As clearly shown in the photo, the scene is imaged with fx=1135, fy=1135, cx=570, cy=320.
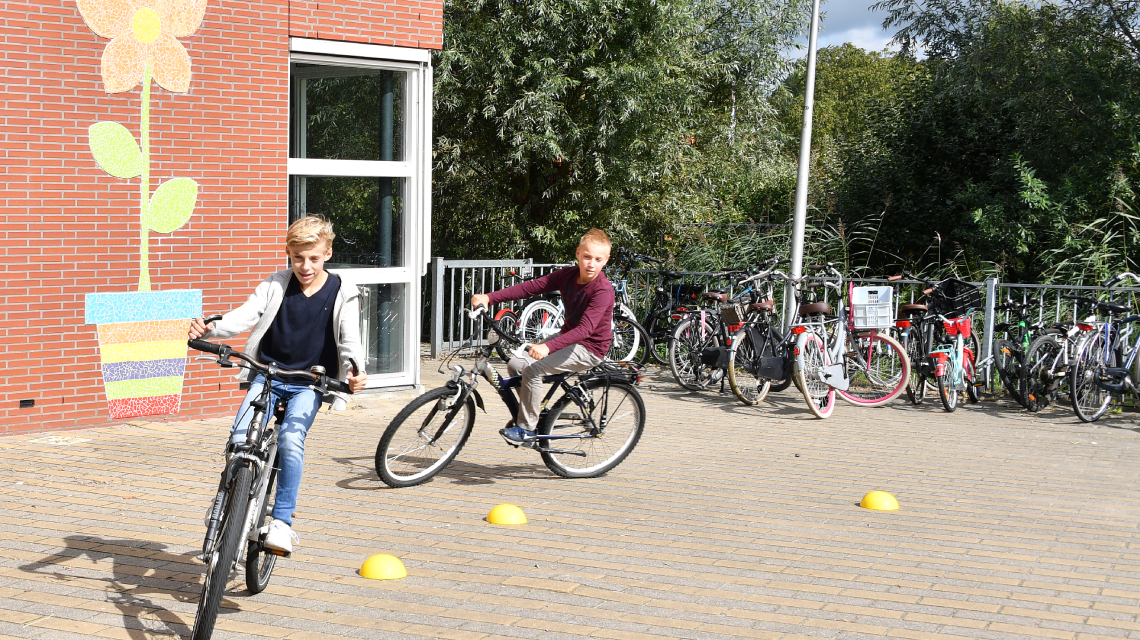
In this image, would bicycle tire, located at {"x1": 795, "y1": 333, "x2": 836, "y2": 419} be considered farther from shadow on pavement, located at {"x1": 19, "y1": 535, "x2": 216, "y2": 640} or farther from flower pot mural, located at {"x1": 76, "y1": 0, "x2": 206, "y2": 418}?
shadow on pavement, located at {"x1": 19, "y1": 535, "x2": 216, "y2": 640}

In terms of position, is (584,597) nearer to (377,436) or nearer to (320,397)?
(320,397)

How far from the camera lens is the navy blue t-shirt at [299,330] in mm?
4895

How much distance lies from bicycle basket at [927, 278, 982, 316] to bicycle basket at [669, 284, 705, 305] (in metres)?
3.12

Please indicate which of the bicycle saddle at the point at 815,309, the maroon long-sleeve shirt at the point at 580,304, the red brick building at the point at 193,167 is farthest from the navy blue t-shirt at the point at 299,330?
the bicycle saddle at the point at 815,309

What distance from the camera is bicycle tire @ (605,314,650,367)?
13.3m

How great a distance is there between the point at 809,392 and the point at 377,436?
158 inches

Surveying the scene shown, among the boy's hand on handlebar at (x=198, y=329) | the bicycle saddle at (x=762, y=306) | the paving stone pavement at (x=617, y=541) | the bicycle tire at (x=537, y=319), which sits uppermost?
the boy's hand on handlebar at (x=198, y=329)

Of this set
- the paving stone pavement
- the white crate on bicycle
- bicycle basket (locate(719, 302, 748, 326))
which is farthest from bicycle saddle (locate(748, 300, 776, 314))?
the paving stone pavement

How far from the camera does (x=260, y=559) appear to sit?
4.94 metres

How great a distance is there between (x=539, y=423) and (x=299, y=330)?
8.74 ft

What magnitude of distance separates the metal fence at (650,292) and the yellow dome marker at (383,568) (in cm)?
708

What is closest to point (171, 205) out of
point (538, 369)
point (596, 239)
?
point (538, 369)

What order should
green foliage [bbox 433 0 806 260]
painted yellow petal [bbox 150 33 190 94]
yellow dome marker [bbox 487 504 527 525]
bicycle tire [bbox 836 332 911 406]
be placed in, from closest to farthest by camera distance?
1. yellow dome marker [bbox 487 504 527 525]
2. painted yellow petal [bbox 150 33 190 94]
3. bicycle tire [bbox 836 332 911 406]
4. green foliage [bbox 433 0 806 260]

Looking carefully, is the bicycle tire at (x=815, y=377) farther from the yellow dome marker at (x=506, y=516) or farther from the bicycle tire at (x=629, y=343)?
the yellow dome marker at (x=506, y=516)
